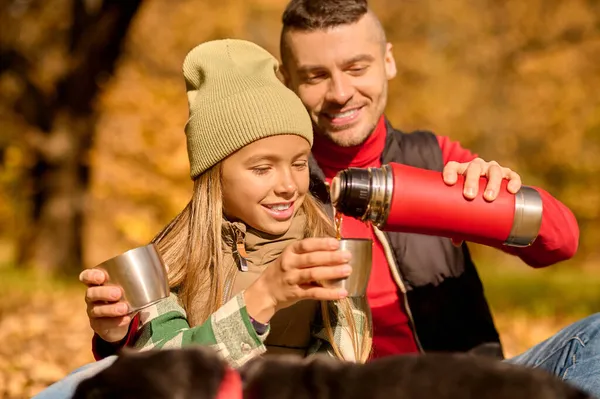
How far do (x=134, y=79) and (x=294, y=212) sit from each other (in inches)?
309

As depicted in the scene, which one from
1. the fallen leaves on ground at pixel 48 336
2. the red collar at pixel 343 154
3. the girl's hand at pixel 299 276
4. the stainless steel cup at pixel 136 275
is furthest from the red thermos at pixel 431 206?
the fallen leaves on ground at pixel 48 336

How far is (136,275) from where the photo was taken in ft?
7.73

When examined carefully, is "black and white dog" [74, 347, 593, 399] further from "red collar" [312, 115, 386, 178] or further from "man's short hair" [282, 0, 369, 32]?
"man's short hair" [282, 0, 369, 32]

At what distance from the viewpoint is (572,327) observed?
2.85m

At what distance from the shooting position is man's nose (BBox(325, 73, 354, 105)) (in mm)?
3551

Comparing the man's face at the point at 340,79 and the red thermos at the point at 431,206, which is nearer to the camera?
the red thermos at the point at 431,206

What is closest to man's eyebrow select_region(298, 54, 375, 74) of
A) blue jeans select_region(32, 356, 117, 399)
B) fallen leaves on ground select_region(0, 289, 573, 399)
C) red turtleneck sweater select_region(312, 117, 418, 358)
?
red turtleneck sweater select_region(312, 117, 418, 358)

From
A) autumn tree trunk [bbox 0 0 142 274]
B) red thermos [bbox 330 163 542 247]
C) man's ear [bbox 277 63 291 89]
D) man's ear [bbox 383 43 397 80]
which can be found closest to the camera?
red thermos [bbox 330 163 542 247]

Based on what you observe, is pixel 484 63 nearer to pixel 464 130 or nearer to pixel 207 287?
pixel 464 130

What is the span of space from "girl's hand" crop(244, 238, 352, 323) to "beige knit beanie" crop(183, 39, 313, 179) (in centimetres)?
74

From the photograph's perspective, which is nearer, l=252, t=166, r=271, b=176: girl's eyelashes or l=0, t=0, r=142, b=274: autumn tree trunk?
l=252, t=166, r=271, b=176: girl's eyelashes

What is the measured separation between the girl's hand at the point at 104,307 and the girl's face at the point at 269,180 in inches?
24.3

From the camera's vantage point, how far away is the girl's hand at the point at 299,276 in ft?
6.97

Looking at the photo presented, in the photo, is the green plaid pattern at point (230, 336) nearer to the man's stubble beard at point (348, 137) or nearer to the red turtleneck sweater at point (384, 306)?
the red turtleneck sweater at point (384, 306)
